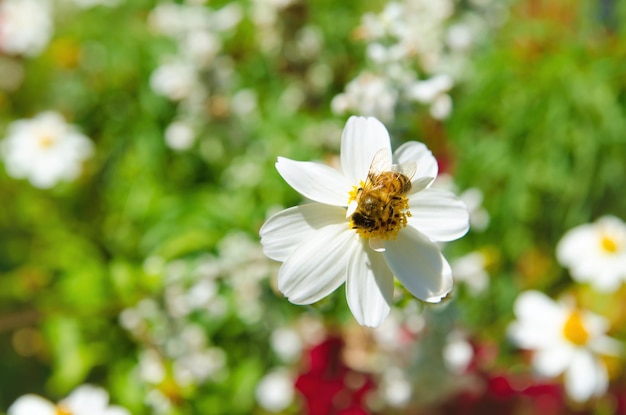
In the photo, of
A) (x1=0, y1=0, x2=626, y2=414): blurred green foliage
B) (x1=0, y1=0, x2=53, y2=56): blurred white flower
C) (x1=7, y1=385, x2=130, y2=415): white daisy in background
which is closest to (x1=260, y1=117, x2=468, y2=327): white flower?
(x1=7, y1=385, x2=130, y2=415): white daisy in background

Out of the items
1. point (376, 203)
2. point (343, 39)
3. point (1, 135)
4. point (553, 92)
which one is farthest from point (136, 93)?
point (376, 203)

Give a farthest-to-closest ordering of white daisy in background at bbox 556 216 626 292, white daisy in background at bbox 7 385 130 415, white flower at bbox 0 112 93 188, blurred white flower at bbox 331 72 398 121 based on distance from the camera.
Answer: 1. white flower at bbox 0 112 93 188
2. white daisy in background at bbox 556 216 626 292
3. white daisy in background at bbox 7 385 130 415
4. blurred white flower at bbox 331 72 398 121

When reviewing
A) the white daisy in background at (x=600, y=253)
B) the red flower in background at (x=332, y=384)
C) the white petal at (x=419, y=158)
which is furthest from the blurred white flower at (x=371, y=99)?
the white daisy in background at (x=600, y=253)

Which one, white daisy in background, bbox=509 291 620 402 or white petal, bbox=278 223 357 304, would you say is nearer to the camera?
white petal, bbox=278 223 357 304

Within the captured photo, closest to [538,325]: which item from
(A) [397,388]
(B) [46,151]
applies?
(A) [397,388]

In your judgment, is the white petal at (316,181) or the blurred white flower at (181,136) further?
the blurred white flower at (181,136)

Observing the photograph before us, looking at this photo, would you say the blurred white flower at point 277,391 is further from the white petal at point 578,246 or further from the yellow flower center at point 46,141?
the yellow flower center at point 46,141

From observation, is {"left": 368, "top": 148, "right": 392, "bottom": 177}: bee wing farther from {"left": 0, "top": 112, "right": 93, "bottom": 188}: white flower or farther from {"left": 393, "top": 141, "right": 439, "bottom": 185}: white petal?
{"left": 0, "top": 112, "right": 93, "bottom": 188}: white flower
